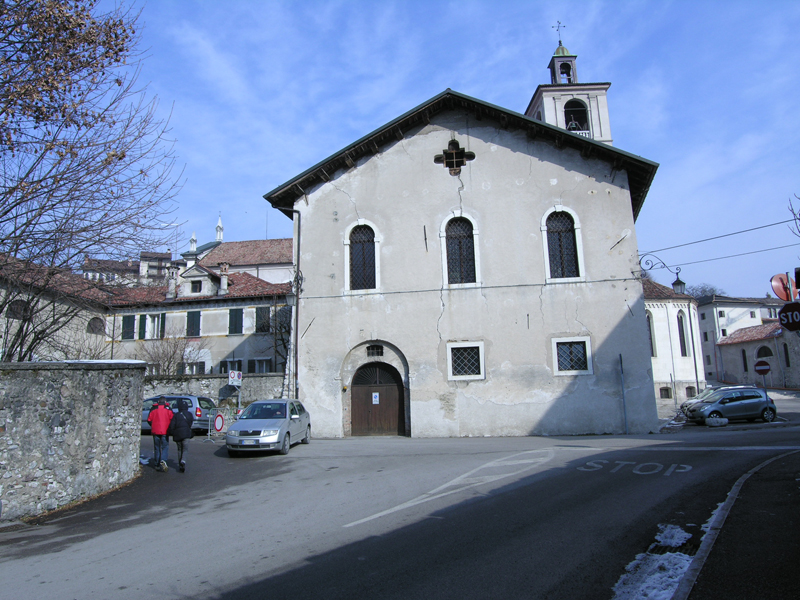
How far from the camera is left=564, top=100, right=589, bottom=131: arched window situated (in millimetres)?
37416

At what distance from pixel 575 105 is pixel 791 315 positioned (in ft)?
114

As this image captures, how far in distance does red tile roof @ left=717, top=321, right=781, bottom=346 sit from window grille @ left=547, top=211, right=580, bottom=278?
110ft

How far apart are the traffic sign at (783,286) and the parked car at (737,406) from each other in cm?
1706

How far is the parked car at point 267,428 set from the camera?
14.0 meters

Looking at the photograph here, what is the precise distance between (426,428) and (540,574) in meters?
13.9

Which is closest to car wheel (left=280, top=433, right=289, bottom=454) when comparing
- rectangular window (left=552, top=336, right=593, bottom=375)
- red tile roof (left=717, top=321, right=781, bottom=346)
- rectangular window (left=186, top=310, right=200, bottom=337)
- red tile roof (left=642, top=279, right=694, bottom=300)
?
rectangular window (left=552, top=336, right=593, bottom=375)

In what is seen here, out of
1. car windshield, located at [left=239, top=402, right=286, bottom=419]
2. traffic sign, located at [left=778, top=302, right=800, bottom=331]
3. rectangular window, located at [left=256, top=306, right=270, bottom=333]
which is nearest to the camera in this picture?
traffic sign, located at [left=778, top=302, right=800, bottom=331]

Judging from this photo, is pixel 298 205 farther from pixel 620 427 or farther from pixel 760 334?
pixel 760 334

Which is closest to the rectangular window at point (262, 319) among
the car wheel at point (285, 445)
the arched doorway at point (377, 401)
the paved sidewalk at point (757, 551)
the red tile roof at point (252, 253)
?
the arched doorway at point (377, 401)

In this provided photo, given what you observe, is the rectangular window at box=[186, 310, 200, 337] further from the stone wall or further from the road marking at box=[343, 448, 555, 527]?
the road marking at box=[343, 448, 555, 527]

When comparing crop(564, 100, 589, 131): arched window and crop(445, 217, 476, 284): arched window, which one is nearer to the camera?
crop(445, 217, 476, 284): arched window

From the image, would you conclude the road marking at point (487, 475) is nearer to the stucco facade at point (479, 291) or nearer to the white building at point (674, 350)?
the stucco facade at point (479, 291)

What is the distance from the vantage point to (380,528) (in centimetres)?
682

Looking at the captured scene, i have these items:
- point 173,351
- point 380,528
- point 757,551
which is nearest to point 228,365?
point 173,351
